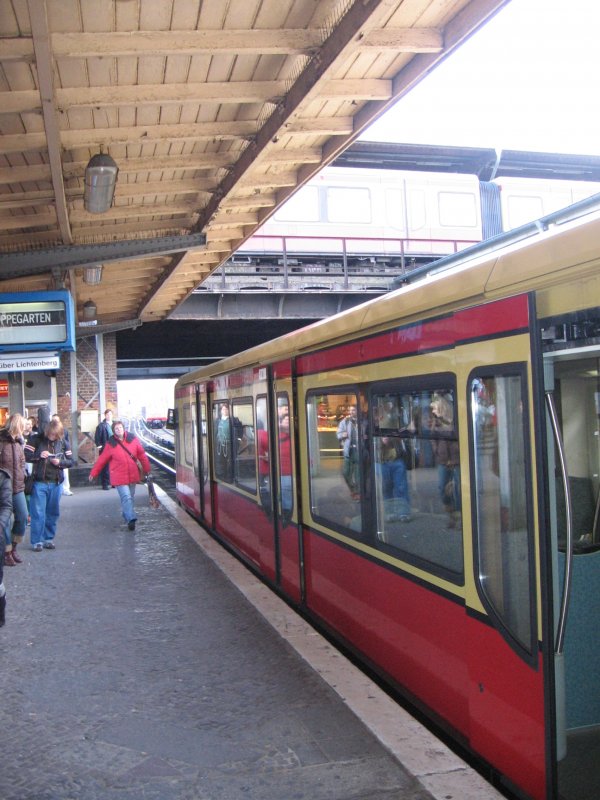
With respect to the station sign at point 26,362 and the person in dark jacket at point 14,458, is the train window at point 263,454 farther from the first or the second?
the station sign at point 26,362

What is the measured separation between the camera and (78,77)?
548 cm

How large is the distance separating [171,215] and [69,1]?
540cm

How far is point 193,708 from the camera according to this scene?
15.2 feet

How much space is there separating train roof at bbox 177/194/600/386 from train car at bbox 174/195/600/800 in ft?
0.03

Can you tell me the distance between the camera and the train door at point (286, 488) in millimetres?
6859

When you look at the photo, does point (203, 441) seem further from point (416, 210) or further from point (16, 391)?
point (416, 210)

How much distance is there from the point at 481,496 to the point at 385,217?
888 inches

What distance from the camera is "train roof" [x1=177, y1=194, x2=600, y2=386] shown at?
115 inches

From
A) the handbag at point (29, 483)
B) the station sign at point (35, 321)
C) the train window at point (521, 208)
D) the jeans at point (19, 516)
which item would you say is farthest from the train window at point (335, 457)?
the train window at point (521, 208)

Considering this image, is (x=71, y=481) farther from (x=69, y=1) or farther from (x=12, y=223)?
(x=69, y=1)

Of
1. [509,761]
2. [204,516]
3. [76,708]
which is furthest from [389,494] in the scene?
[204,516]

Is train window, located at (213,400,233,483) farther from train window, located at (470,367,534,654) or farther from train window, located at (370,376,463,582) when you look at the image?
train window, located at (470,367,534,654)

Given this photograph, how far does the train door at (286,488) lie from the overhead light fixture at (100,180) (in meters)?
2.11

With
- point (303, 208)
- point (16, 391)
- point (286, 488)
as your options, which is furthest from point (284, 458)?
point (303, 208)
